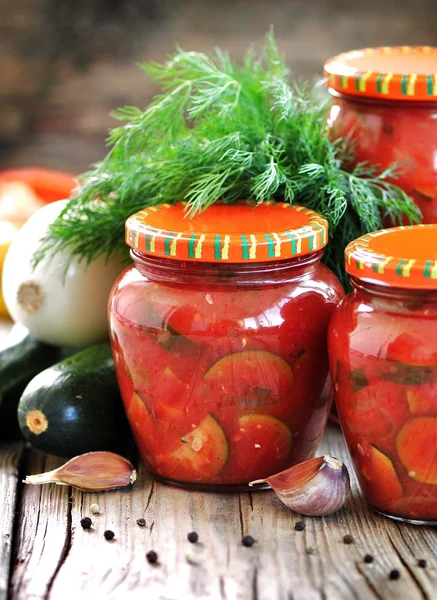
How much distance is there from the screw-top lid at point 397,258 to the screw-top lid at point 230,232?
7 centimetres

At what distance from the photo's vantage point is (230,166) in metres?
1.26

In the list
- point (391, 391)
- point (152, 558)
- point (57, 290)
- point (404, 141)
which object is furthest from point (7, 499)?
point (404, 141)

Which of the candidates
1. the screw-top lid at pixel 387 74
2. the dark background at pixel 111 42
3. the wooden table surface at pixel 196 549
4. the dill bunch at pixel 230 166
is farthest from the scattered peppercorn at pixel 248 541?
the dark background at pixel 111 42

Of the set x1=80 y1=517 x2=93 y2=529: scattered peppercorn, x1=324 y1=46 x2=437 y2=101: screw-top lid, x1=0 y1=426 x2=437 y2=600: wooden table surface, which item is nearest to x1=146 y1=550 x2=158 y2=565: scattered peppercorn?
x1=0 y1=426 x2=437 y2=600: wooden table surface

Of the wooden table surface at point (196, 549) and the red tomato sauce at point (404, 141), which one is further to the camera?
the red tomato sauce at point (404, 141)

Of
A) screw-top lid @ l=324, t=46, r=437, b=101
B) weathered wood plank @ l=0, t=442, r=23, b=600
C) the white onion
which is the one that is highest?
screw-top lid @ l=324, t=46, r=437, b=101

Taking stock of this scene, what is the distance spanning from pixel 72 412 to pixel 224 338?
11.7 inches

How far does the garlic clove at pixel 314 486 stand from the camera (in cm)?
112

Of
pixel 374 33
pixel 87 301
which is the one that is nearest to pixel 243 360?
pixel 87 301

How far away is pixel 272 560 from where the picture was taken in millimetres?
1062

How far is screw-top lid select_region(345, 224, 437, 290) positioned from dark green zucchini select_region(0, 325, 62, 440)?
1.95 feet

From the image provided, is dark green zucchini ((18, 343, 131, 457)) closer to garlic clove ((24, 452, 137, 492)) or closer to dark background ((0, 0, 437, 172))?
garlic clove ((24, 452, 137, 492))

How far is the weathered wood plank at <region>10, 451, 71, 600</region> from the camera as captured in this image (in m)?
1.03

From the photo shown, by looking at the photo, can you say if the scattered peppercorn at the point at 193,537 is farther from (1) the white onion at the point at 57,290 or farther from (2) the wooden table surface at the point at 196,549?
(1) the white onion at the point at 57,290
